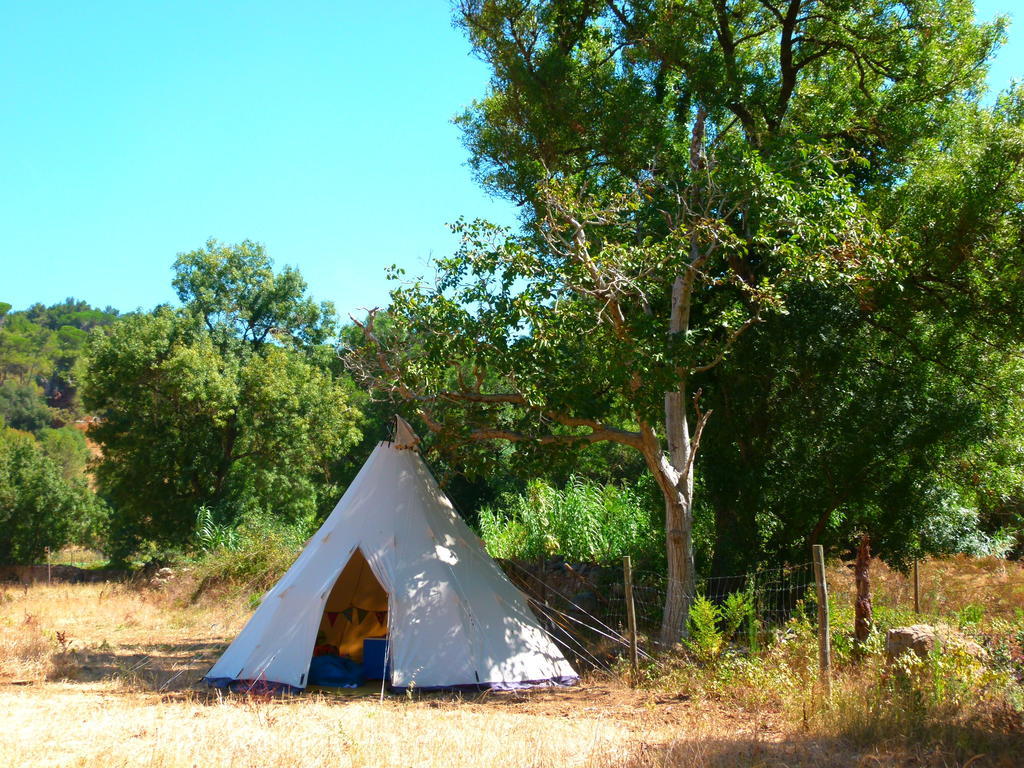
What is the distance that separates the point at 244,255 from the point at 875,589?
22273mm

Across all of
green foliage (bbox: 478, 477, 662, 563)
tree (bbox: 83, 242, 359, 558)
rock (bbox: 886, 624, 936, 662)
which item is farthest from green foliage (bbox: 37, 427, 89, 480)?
rock (bbox: 886, 624, 936, 662)

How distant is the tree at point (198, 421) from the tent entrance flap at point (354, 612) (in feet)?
41.2

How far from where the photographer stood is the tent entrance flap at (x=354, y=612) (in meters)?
11.2

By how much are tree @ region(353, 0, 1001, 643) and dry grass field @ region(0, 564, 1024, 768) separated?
2.20 meters

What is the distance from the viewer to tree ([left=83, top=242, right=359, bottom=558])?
22.8 meters

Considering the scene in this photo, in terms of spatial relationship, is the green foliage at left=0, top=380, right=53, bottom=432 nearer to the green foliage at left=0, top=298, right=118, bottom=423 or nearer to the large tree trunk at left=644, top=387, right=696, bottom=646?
the green foliage at left=0, top=298, right=118, bottom=423

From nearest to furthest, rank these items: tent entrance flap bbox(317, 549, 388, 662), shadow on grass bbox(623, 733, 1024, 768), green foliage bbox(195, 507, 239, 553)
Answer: shadow on grass bbox(623, 733, 1024, 768)
tent entrance flap bbox(317, 549, 388, 662)
green foliage bbox(195, 507, 239, 553)

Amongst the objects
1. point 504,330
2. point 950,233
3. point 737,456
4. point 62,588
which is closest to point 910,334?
point 950,233

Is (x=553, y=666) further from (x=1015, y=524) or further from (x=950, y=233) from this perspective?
(x=1015, y=524)

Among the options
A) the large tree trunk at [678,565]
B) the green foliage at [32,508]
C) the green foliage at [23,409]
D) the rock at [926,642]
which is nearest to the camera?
the rock at [926,642]

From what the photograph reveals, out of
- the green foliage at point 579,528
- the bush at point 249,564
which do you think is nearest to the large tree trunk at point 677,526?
the green foliage at point 579,528

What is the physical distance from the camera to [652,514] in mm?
13391

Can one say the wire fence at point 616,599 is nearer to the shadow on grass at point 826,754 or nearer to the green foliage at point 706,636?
the green foliage at point 706,636

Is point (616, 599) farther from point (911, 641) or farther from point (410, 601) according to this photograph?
point (911, 641)
